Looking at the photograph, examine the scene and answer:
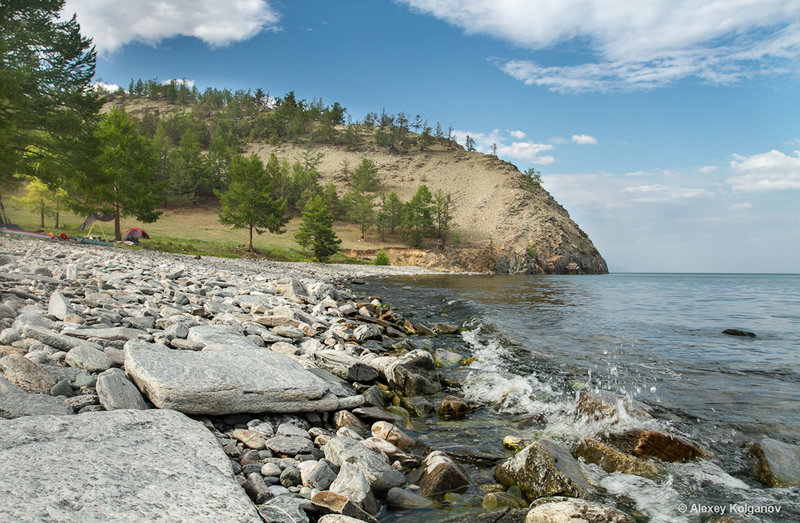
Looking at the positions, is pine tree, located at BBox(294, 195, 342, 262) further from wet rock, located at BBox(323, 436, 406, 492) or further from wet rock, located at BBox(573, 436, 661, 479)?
wet rock, located at BBox(573, 436, 661, 479)

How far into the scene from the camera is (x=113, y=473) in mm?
2742

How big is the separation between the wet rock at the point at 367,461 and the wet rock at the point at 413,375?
2.81 meters

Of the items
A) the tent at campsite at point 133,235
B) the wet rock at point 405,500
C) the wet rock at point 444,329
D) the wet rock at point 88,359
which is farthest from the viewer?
the tent at campsite at point 133,235

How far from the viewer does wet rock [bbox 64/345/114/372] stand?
4.72 metres

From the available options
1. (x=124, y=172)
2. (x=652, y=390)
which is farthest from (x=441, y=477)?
(x=124, y=172)

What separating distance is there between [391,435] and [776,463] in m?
4.45

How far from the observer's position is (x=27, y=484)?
7.84ft

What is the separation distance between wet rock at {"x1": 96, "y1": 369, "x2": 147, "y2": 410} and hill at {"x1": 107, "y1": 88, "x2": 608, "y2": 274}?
64301 mm

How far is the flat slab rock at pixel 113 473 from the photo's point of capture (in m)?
2.32

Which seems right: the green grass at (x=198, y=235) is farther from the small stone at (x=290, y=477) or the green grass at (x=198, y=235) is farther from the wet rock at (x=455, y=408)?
the small stone at (x=290, y=477)

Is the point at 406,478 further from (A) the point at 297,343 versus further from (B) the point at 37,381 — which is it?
(A) the point at 297,343

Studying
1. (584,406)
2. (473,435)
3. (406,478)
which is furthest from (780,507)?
(406,478)

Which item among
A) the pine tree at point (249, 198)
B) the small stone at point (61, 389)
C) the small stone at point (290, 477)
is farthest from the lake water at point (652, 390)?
the pine tree at point (249, 198)

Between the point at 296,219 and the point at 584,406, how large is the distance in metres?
83.2
